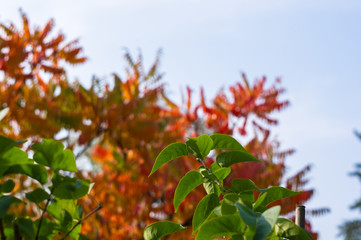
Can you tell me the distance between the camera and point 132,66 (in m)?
5.36

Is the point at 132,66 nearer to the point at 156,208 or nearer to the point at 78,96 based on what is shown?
the point at 78,96

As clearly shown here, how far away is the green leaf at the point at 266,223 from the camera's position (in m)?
0.59

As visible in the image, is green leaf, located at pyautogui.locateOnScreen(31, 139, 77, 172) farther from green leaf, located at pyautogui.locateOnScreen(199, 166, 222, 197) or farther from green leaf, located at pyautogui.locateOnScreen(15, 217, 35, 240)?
green leaf, located at pyautogui.locateOnScreen(199, 166, 222, 197)

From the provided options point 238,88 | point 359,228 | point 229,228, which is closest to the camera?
point 229,228

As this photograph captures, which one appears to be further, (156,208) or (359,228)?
(359,228)

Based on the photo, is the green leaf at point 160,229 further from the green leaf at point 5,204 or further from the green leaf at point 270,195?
the green leaf at point 5,204

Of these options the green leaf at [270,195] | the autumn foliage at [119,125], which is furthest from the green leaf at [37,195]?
the autumn foliage at [119,125]

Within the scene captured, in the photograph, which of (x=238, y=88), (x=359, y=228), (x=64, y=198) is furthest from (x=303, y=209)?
(x=359, y=228)

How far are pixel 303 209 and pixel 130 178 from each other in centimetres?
394

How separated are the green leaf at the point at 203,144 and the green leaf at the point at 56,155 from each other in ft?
0.71

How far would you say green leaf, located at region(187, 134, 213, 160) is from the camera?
2.76 feet

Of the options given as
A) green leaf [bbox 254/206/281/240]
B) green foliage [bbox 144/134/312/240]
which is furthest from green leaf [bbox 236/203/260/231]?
green foliage [bbox 144/134/312/240]

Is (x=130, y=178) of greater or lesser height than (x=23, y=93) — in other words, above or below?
below

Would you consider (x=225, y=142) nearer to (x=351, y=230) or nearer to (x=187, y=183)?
(x=187, y=183)
